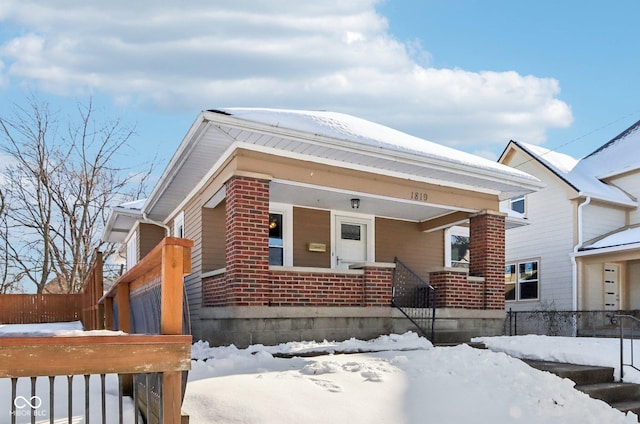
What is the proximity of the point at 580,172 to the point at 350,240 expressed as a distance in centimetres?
1134

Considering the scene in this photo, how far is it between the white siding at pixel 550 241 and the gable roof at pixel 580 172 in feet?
1.07

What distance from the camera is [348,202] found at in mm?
11789

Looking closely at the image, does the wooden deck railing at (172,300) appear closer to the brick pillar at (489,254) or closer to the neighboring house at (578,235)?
the brick pillar at (489,254)

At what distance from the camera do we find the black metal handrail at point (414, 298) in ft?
32.0

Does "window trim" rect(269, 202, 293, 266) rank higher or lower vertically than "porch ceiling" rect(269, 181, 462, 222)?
lower

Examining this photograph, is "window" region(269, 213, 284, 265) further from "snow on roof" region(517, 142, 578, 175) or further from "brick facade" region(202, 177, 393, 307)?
"snow on roof" region(517, 142, 578, 175)

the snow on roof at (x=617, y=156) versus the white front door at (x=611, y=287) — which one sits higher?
the snow on roof at (x=617, y=156)

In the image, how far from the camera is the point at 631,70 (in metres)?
22.4

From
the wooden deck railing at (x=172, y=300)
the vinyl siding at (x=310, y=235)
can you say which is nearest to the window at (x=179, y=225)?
the vinyl siding at (x=310, y=235)

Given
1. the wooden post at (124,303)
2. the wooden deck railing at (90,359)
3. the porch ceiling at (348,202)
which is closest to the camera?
the wooden deck railing at (90,359)

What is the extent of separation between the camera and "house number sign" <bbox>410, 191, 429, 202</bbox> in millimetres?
10609

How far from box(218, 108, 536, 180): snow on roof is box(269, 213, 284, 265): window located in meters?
2.59

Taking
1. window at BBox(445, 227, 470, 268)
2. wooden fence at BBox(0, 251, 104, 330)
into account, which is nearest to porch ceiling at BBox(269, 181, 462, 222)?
window at BBox(445, 227, 470, 268)

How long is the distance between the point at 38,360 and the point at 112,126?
2706 cm
